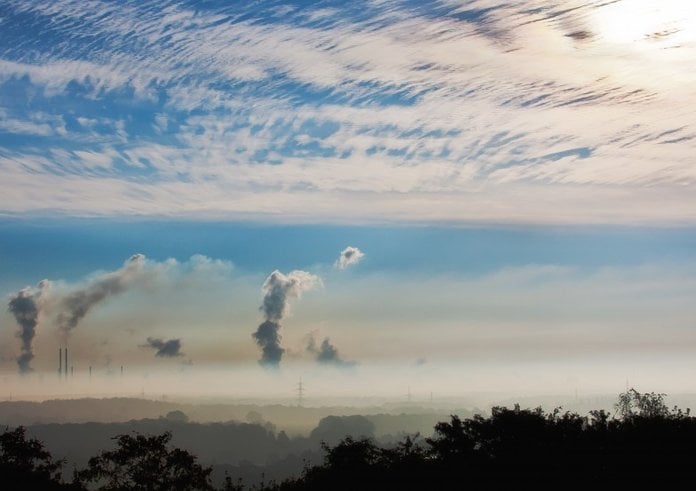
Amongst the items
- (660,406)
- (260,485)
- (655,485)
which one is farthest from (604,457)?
(660,406)

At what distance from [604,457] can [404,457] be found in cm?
1708

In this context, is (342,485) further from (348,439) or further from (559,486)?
(559,486)

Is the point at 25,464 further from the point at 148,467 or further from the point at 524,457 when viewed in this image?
the point at 524,457

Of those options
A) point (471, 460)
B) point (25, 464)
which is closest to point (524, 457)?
point (471, 460)

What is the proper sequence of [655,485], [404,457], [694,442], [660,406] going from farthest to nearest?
[660,406] → [404,457] → [694,442] → [655,485]

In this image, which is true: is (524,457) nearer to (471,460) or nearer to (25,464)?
(471,460)

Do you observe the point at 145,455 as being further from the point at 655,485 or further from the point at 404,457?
the point at 655,485

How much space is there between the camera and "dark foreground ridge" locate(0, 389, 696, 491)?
7575 centimetres

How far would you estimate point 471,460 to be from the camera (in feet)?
271

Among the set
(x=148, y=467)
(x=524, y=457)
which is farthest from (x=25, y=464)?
(x=524, y=457)

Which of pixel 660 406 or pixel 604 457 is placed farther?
pixel 660 406

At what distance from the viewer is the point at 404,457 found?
8400 centimetres

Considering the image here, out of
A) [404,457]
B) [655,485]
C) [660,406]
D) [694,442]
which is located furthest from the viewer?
[660,406]

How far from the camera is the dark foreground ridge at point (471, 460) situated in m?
75.8
